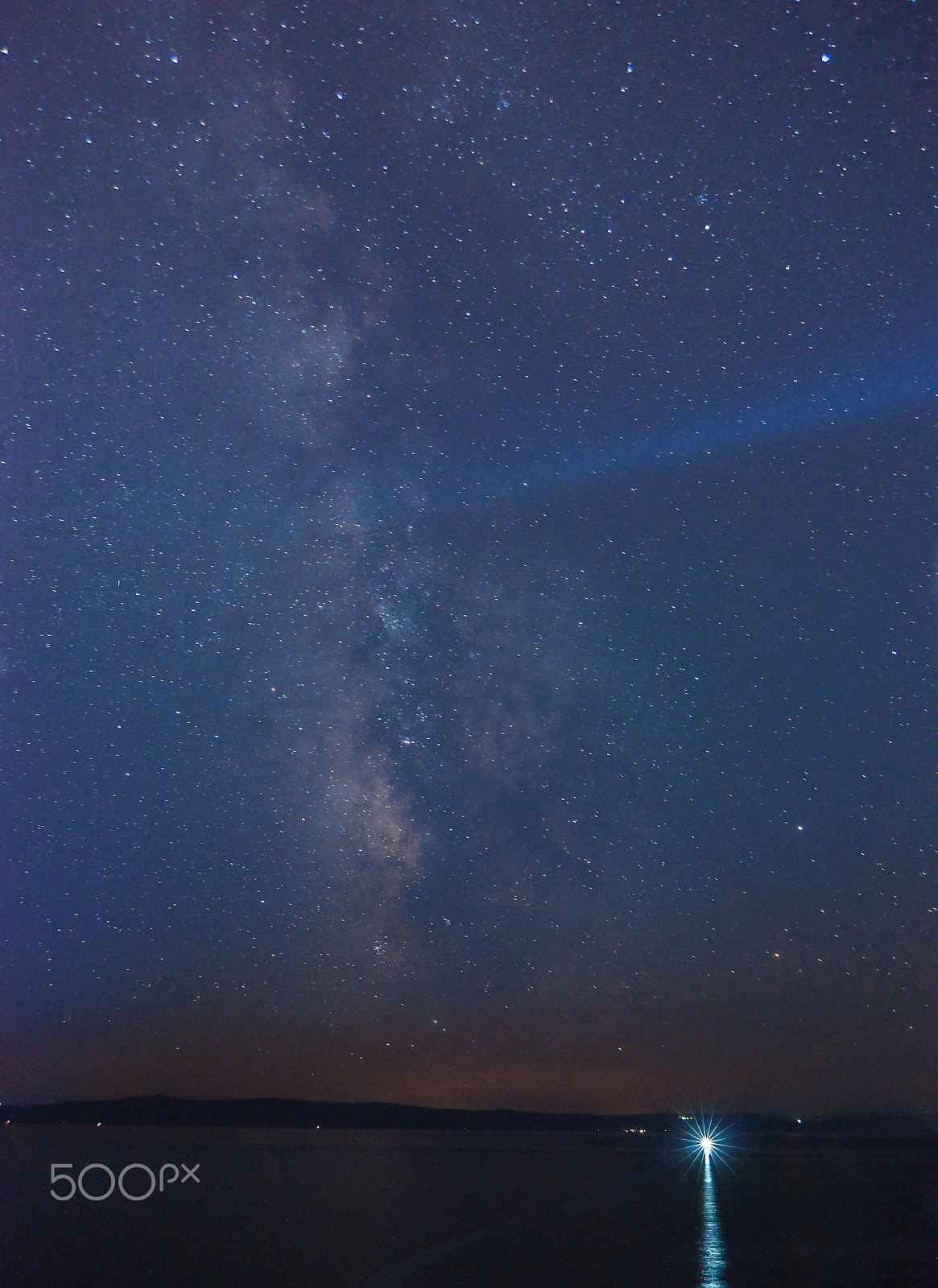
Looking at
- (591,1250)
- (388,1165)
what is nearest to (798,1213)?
(591,1250)

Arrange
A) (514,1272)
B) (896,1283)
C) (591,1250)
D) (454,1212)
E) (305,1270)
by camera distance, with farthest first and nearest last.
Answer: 1. (454,1212)
2. (591,1250)
3. (305,1270)
4. (514,1272)
5. (896,1283)

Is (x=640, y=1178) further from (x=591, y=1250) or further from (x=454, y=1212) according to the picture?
(x=591, y=1250)

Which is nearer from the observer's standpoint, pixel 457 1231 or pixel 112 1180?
pixel 457 1231

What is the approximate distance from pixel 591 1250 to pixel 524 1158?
78.3 meters

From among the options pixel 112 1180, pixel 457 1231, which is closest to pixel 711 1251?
pixel 457 1231

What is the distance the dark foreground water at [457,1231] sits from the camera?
61.3 feet

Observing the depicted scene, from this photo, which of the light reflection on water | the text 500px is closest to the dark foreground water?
the light reflection on water

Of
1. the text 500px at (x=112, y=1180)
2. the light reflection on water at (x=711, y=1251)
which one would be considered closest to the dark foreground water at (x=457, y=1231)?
the light reflection on water at (x=711, y=1251)

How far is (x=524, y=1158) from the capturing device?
92.6m

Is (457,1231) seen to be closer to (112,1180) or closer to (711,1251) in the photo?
(711,1251)

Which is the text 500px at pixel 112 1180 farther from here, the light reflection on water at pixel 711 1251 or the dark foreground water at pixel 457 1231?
the light reflection on water at pixel 711 1251

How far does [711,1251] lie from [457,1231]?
24.5 feet

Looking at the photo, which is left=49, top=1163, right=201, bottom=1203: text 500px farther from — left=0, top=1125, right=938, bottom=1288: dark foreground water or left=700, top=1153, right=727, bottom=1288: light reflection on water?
left=700, top=1153, right=727, bottom=1288: light reflection on water

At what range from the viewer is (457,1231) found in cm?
2694
